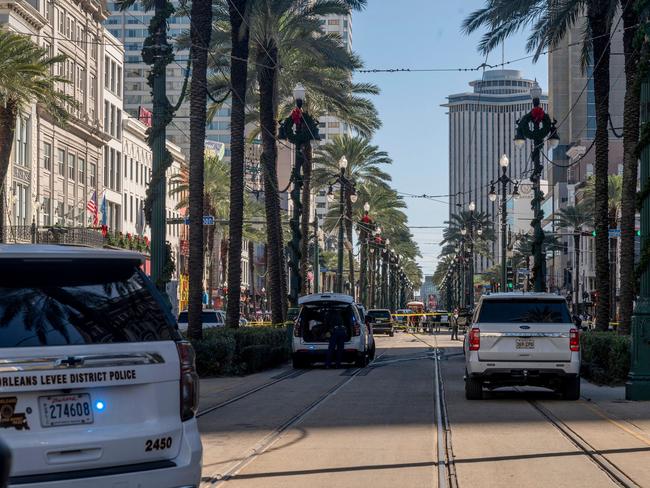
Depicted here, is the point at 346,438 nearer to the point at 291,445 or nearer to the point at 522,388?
the point at 291,445

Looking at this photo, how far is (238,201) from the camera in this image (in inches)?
1448

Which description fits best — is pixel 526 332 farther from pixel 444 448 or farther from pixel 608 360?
pixel 444 448

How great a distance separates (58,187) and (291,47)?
104ft

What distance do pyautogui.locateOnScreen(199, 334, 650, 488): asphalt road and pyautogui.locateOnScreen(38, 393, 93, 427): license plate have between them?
170 inches

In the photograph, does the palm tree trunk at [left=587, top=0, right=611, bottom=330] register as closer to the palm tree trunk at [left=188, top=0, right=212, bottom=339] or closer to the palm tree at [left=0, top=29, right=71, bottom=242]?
the palm tree trunk at [left=188, top=0, right=212, bottom=339]

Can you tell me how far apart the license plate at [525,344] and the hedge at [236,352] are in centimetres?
912

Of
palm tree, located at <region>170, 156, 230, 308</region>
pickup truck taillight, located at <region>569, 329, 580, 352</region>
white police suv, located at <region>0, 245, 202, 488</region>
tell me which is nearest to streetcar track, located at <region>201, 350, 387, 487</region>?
white police suv, located at <region>0, 245, 202, 488</region>

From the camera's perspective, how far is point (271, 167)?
139 feet

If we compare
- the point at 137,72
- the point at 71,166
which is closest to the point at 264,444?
the point at 71,166

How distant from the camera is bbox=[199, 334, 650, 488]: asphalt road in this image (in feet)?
37.4

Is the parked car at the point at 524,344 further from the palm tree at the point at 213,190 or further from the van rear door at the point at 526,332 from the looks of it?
the palm tree at the point at 213,190

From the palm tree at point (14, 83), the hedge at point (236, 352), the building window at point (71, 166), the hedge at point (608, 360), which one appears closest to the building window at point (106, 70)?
the building window at point (71, 166)

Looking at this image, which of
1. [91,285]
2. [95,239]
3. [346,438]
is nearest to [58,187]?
[95,239]

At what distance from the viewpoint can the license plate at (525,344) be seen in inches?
800
